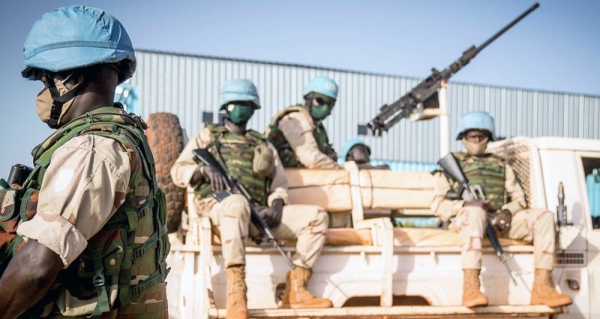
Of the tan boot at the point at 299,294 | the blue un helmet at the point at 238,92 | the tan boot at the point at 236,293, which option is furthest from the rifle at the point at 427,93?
the tan boot at the point at 236,293

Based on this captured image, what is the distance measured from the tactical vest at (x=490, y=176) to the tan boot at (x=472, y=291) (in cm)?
103

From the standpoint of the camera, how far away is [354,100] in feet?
70.6

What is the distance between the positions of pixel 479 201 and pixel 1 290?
449 centimetres

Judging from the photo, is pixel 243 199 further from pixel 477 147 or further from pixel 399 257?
pixel 477 147

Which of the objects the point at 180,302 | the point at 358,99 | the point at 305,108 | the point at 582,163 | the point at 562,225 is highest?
the point at 358,99

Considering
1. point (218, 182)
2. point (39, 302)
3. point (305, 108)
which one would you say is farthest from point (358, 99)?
point (39, 302)

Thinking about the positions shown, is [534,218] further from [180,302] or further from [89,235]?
[89,235]

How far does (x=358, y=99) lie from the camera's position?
21.6m

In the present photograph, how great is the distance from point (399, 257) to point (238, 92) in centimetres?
178

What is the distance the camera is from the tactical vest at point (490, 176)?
6266 millimetres

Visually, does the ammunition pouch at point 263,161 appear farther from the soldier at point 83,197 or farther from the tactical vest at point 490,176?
the soldier at point 83,197

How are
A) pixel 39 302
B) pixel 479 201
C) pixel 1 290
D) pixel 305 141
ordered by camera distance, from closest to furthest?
pixel 1 290 < pixel 39 302 < pixel 479 201 < pixel 305 141

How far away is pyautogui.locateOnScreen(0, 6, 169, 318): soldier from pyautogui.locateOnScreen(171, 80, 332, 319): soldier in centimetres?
242

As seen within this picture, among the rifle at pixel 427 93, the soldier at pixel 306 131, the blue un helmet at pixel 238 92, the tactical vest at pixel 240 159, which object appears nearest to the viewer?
the tactical vest at pixel 240 159
